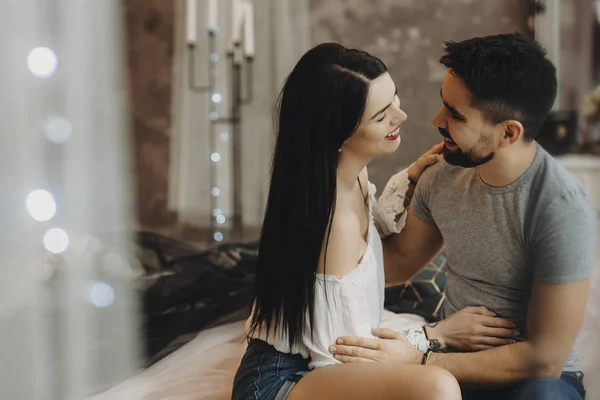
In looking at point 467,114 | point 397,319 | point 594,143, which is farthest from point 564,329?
point 594,143

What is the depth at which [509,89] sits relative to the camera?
0.90 m

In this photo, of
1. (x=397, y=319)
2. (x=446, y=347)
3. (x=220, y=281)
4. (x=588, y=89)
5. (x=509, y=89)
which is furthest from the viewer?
(x=220, y=281)

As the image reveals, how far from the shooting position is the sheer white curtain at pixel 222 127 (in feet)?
8.18

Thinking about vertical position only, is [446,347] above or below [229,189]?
below

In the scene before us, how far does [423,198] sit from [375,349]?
31 cm

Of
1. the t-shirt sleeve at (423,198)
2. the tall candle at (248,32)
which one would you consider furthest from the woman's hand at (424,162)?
the tall candle at (248,32)

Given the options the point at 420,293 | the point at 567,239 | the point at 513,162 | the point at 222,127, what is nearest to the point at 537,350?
the point at 567,239

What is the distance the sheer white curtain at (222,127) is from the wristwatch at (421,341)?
1.45 metres

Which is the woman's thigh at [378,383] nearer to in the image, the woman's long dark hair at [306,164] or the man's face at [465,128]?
the woman's long dark hair at [306,164]

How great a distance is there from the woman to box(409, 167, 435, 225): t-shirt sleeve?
162mm

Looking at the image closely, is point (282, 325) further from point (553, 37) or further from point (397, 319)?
point (553, 37)

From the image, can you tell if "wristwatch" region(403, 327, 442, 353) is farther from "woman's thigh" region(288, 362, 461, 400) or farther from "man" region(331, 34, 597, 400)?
"woman's thigh" region(288, 362, 461, 400)

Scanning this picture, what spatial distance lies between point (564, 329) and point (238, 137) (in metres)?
2.00

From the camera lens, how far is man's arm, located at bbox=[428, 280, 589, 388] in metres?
0.90
